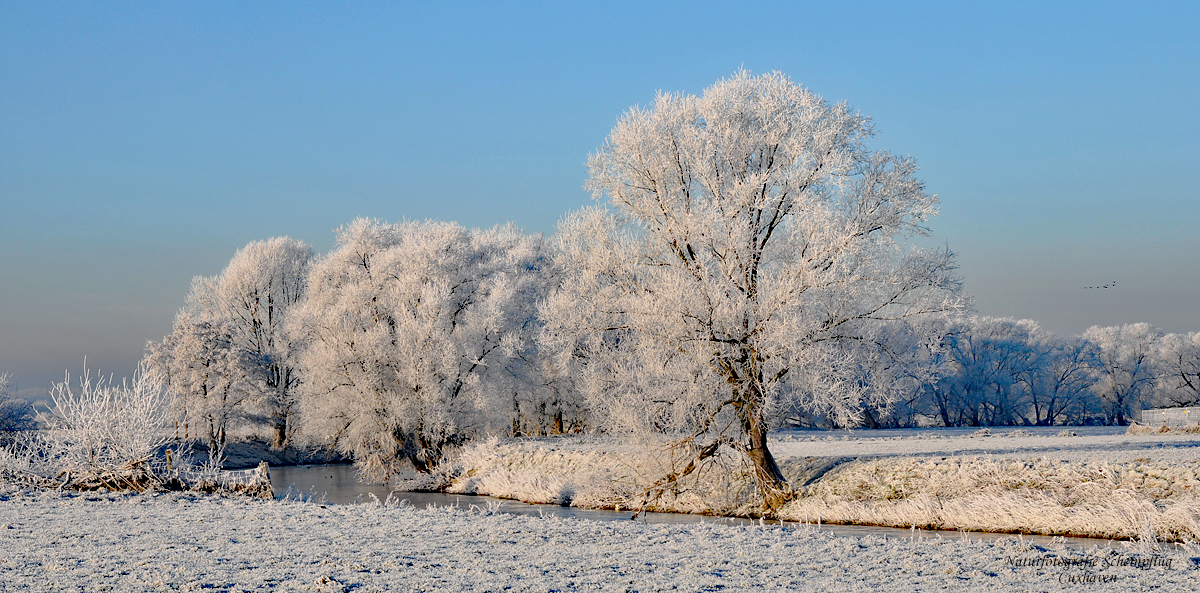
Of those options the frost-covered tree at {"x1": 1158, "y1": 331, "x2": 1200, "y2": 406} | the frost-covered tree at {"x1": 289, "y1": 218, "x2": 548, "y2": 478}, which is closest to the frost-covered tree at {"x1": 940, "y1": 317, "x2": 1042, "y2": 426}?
the frost-covered tree at {"x1": 1158, "y1": 331, "x2": 1200, "y2": 406}

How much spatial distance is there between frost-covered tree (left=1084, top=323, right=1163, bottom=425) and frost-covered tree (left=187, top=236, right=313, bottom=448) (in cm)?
7297

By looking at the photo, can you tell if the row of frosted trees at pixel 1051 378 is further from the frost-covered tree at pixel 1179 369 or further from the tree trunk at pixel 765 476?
the tree trunk at pixel 765 476

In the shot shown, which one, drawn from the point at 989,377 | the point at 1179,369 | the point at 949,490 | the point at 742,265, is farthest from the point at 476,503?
the point at 1179,369

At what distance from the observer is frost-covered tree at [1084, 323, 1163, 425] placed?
85.1 metres

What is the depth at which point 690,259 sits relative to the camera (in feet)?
67.7

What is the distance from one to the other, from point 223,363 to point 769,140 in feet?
119

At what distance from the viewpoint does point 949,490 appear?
18.7m

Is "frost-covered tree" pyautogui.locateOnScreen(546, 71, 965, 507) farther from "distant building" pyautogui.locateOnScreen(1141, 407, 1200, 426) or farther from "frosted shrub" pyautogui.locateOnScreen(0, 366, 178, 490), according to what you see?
"distant building" pyautogui.locateOnScreen(1141, 407, 1200, 426)

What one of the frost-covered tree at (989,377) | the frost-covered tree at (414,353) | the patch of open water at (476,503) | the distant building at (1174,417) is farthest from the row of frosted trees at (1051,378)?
the patch of open water at (476,503)

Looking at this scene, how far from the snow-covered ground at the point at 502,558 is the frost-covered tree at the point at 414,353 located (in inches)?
753

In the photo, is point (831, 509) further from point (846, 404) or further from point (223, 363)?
point (223, 363)

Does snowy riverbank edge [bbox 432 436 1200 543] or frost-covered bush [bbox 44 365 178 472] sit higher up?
frost-covered bush [bbox 44 365 178 472]

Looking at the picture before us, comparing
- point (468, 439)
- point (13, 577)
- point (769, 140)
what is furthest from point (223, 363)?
point (13, 577)

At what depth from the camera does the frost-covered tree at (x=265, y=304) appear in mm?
49406
